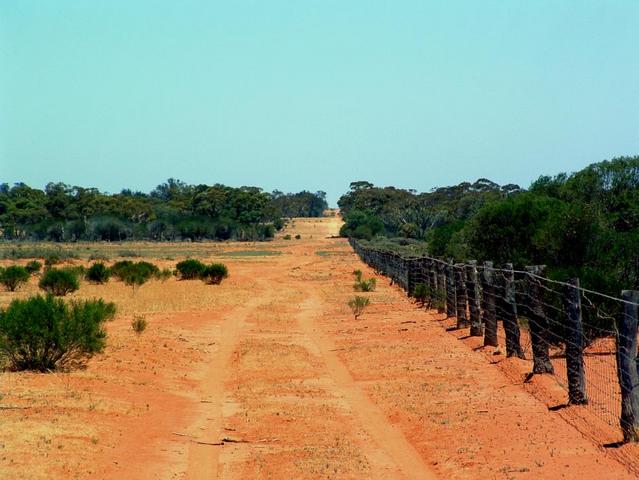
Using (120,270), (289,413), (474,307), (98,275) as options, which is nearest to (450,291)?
(474,307)

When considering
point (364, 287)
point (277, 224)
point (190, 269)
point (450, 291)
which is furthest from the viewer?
point (277, 224)

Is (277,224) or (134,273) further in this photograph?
(277,224)

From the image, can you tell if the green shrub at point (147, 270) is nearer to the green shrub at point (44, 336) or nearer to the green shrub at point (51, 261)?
the green shrub at point (51, 261)

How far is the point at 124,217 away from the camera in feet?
411

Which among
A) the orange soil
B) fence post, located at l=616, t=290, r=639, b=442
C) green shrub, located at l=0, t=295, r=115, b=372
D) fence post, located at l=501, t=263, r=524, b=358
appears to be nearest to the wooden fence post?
the orange soil

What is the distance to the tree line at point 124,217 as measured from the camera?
114125mm

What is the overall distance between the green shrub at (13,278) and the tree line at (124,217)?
7599 centimetres

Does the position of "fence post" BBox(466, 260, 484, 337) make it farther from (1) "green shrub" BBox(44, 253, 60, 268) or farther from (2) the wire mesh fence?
(1) "green shrub" BBox(44, 253, 60, 268)

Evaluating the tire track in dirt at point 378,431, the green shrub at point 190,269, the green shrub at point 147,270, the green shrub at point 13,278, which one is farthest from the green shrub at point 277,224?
the tire track in dirt at point 378,431

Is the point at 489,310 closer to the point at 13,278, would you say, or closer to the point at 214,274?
the point at 13,278

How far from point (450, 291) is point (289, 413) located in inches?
417

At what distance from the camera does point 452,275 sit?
20953 mm

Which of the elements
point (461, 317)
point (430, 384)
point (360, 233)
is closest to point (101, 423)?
point (430, 384)

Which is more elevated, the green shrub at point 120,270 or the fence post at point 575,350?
the fence post at point 575,350
